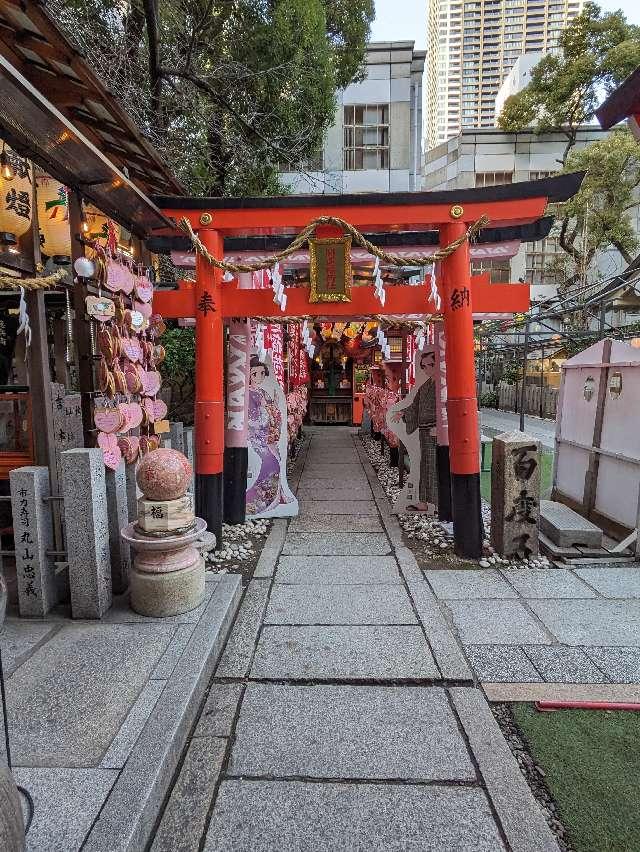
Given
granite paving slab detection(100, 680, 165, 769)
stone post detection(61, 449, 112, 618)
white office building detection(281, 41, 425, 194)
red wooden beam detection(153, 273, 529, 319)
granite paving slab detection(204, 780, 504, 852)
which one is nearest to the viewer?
granite paving slab detection(204, 780, 504, 852)

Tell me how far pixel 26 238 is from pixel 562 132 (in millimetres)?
29902

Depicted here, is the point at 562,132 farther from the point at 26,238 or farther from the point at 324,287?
the point at 26,238

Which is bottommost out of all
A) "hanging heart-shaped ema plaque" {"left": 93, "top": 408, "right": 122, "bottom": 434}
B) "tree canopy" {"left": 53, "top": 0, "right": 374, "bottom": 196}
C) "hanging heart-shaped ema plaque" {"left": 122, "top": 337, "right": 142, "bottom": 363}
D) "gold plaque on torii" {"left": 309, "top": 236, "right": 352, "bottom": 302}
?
"hanging heart-shaped ema plaque" {"left": 93, "top": 408, "right": 122, "bottom": 434}

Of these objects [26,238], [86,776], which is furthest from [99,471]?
[26,238]

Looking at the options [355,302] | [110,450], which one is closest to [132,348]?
[110,450]

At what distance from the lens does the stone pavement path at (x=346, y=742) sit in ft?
7.34

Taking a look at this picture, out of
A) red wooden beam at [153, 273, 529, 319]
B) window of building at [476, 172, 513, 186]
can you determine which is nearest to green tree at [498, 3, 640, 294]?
window of building at [476, 172, 513, 186]

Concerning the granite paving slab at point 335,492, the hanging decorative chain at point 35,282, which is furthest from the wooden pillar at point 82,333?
the granite paving slab at point 335,492

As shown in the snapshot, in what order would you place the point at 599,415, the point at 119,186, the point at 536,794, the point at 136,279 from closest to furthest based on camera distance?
the point at 536,794
the point at 119,186
the point at 136,279
the point at 599,415

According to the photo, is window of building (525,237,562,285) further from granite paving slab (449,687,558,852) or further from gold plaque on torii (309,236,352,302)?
granite paving slab (449,687,558,852)

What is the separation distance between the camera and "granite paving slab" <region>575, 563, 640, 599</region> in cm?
467

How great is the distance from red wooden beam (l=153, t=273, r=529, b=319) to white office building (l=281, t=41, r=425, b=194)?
13237 mm

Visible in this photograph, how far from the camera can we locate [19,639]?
136 inches

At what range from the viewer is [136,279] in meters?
4.92
